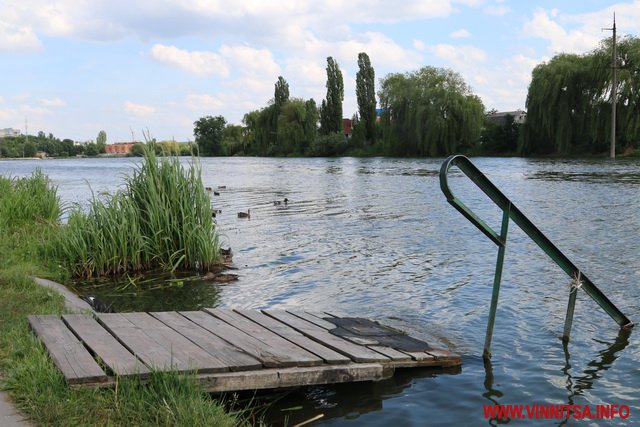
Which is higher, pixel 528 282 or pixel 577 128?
pixel 577 128

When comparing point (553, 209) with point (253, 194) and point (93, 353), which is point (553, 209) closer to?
point (253, 194)

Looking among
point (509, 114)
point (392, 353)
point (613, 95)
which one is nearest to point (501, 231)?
point (392, 353)

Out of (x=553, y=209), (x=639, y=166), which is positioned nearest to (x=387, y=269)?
(x=553, y=209)

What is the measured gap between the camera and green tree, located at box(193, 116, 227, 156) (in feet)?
404

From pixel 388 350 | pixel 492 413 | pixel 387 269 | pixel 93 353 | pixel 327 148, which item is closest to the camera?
pixel 93 353

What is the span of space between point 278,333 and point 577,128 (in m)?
47.0

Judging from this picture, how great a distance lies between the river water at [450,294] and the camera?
4.98 metres

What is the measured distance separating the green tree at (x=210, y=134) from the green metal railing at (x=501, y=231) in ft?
384

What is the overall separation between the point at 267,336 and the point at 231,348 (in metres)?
0.56

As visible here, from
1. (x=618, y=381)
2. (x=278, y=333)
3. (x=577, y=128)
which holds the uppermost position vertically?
(x=577, y=128)

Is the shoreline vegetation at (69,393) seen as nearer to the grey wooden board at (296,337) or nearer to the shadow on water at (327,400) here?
the shadow on water at (327,400)

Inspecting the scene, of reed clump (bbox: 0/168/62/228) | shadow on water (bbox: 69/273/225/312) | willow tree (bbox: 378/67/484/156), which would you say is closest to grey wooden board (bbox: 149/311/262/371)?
shadow on water (bbox: 69/273/225/312)

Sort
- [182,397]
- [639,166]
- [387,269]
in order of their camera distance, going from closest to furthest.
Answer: [182,397] < [387,269] < [639,166]

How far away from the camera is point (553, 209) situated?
18406 mm
